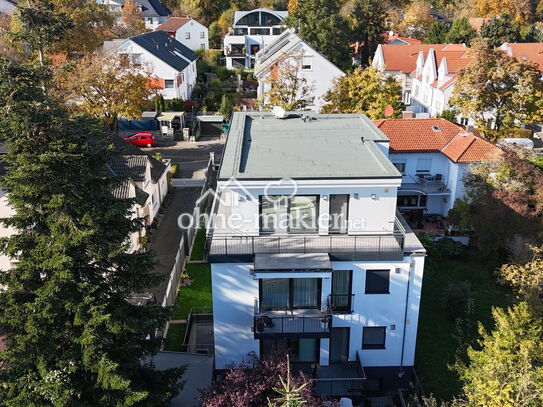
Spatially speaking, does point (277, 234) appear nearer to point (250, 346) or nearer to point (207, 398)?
point (250, 346)

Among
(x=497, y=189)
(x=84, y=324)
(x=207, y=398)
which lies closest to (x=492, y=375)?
(x=207, y=398)

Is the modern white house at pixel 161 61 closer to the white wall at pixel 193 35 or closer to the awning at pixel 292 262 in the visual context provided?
the white wall at pixel 193 35

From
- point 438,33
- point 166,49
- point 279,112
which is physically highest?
point 438,33

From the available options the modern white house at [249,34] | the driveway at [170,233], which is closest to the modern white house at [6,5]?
the modern white house at [249,34]

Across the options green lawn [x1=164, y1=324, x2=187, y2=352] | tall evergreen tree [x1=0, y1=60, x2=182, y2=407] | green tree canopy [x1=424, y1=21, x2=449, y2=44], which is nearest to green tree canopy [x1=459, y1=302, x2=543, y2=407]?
tall evergreen tree [x1=0, y1=60, x2=182, y2=407]

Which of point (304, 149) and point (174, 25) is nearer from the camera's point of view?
point (304, 149)

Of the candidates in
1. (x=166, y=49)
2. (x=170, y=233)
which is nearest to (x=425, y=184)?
(x=170, y=233)

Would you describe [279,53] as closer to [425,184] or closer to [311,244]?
[425,184]
